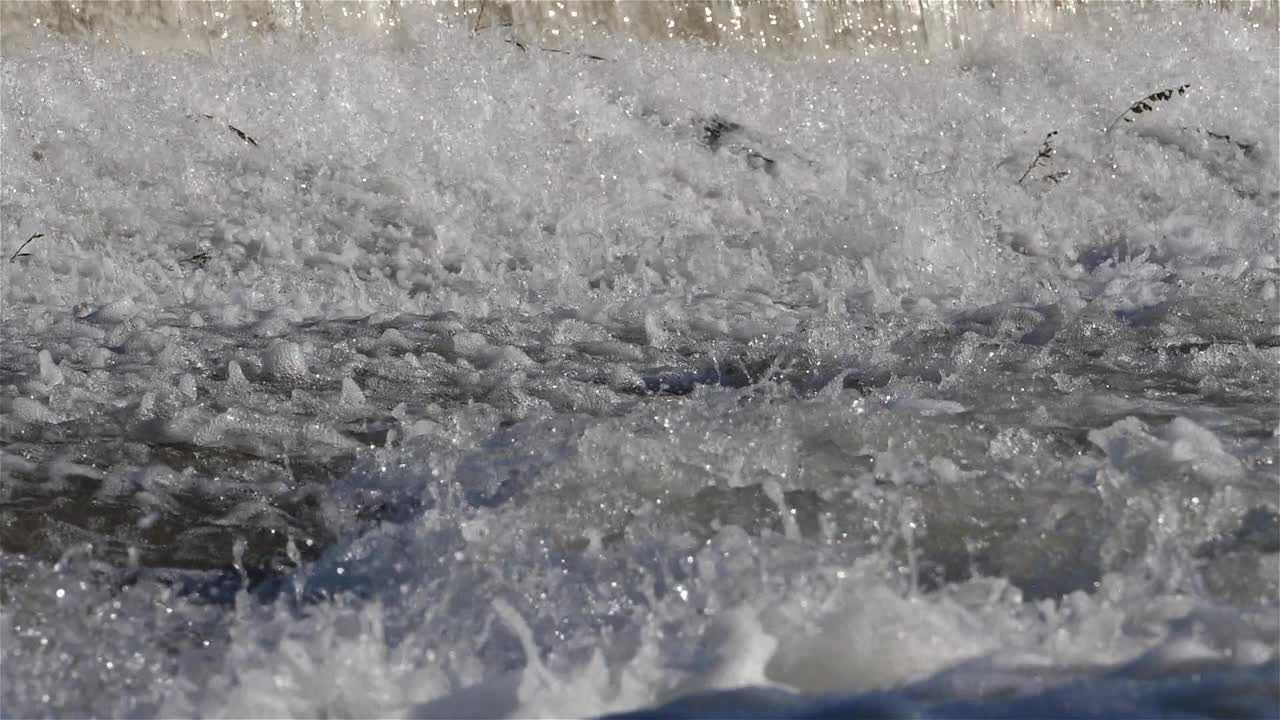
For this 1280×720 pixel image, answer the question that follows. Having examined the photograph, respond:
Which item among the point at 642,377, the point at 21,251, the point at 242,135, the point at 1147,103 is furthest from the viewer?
the point at 1147,103

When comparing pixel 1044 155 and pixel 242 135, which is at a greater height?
pixel 242 135

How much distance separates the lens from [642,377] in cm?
386

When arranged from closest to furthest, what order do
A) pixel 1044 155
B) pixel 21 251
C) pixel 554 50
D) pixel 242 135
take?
pixel 21 251, pixel 242 135, pixel 554 50, pixel 1044 155

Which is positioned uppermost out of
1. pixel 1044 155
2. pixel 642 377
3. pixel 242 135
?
pixel 242 135

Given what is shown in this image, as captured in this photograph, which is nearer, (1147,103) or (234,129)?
(234,129)

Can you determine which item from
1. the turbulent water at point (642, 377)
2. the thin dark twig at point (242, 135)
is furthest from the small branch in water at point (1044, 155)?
the thin dark twig at point (242, 135)

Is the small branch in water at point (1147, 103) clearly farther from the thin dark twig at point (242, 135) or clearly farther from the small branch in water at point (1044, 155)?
the thin dark twig at point (242, 135)

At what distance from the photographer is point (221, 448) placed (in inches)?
131

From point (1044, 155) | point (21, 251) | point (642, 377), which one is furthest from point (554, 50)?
point (642, 377)

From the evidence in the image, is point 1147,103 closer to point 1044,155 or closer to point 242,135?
point 1044,155

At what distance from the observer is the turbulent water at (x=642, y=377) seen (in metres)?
2.33

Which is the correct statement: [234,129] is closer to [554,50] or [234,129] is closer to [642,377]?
[554,50]

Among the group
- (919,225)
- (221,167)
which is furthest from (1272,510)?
(221,167)

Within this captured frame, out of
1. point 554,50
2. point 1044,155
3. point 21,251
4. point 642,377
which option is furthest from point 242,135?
point 1044,155
